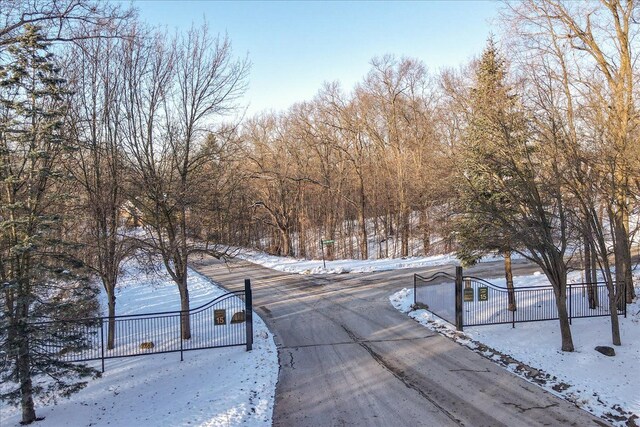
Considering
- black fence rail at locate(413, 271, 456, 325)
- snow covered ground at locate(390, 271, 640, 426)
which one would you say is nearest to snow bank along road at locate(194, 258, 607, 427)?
snow covered ground at locate(390, 271, 640, 426)

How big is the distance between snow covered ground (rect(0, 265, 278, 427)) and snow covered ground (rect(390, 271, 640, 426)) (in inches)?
226

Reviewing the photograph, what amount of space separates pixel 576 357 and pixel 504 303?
4.84 meters

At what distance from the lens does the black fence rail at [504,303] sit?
1387cm

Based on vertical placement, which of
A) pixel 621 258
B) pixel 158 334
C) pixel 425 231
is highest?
pixel 425 231

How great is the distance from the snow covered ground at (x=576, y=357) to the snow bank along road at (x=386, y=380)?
463mm

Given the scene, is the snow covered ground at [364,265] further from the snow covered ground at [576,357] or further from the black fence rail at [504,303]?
the snow covered ground at [576,357]

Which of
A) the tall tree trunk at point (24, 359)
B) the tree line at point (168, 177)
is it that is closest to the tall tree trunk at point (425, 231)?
the tree line at point (168, 177)

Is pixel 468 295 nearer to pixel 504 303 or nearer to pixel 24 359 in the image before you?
pixel 504 303

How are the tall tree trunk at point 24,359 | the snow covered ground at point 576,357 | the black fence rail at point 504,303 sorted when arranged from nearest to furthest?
the tall tree trunk at point 24,359 < the snow covered ground at point 576,357 < the black fence rail at point 504,303

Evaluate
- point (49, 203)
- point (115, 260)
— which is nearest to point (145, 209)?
point (115, 260)

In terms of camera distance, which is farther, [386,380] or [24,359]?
[386,380]

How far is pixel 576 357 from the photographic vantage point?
11.0 metres

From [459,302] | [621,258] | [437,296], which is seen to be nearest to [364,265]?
[437,296]

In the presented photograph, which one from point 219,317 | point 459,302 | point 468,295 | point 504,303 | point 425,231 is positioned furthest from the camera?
point 425,231
